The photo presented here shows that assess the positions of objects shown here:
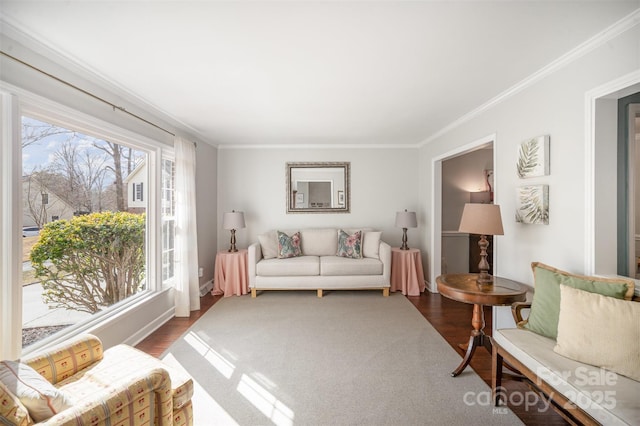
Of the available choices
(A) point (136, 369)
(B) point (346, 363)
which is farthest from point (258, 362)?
(A) point (136, 369)

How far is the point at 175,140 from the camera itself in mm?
3195

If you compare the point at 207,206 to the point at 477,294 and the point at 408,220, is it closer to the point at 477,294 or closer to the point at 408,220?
the point at 408,220

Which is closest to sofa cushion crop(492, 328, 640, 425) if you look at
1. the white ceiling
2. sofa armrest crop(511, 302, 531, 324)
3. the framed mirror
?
sofa armrest crop(511, 302, 531, 324)

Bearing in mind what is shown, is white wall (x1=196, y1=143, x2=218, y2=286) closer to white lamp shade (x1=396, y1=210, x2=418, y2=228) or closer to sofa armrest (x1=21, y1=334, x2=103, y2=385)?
sofa armrest (x1=21, y1=334, x2=103, y2=385)

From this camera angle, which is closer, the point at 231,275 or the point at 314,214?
the point at 231,275

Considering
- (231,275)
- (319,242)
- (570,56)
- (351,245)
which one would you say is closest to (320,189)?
(319,242)

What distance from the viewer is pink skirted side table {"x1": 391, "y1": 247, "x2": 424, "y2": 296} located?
13.2 feet

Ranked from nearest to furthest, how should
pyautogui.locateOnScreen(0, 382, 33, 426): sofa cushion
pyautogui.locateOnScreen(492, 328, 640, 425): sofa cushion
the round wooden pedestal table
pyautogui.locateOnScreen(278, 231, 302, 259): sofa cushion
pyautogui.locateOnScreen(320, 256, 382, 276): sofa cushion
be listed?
pyautogui.locateOnScreen(0, 382, 33, 426): sofa cushion < pyautogui.locateOnScreen(492, 328, 640, 425): sofa cushion < the round wooden pedestal table < pyautogui.locateOnScreen(320, 256, 382, 276): sofa cushion < pyautogui.locateOnScreen(278, 231, 302, 259): sofa cushion

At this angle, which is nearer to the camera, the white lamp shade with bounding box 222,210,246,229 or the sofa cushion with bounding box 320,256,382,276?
the sofa cushion with bounding box 320,256,382,276

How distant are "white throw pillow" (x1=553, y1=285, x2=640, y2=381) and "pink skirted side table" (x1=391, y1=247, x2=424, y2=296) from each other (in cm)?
253

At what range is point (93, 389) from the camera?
1344 mm

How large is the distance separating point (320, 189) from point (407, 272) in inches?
80.9

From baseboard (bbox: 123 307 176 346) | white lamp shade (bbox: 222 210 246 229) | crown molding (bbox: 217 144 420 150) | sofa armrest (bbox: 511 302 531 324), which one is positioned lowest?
baseboard (bbox: 123 307 176 346)

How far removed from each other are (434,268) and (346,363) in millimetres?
2578
